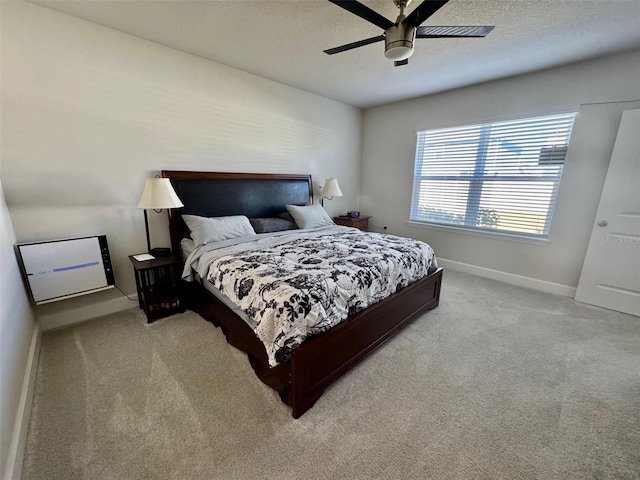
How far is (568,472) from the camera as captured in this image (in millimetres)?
1243

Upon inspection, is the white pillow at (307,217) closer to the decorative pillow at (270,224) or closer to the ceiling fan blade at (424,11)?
the decorative pillow at (270,224)

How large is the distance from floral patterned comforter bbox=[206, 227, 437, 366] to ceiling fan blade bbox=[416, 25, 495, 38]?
158cm

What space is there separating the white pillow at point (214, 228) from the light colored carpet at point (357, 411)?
870 millimetres

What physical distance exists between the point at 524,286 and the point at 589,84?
2.34m

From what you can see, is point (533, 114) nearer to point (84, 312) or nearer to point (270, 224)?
point (270, 224)

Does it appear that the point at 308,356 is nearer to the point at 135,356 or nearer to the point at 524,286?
the point at 135,356

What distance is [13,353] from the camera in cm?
151

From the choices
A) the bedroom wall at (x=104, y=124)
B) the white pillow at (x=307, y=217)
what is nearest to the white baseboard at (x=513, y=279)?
the white pillow at (x=307, y=217)

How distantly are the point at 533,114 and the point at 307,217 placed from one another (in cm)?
296

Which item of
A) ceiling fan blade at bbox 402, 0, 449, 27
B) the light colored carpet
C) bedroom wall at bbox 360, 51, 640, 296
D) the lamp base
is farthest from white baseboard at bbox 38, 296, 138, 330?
bedroom wall at bbox 360, 51, 640, 296

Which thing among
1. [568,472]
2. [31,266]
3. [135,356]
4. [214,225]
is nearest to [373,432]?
[568,472]

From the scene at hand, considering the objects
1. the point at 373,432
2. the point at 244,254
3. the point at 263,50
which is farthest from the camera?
the point at 263,50

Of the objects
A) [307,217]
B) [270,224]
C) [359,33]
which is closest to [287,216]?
[307,217]

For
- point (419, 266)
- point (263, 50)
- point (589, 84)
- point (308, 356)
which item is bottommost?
point (308, 356)
